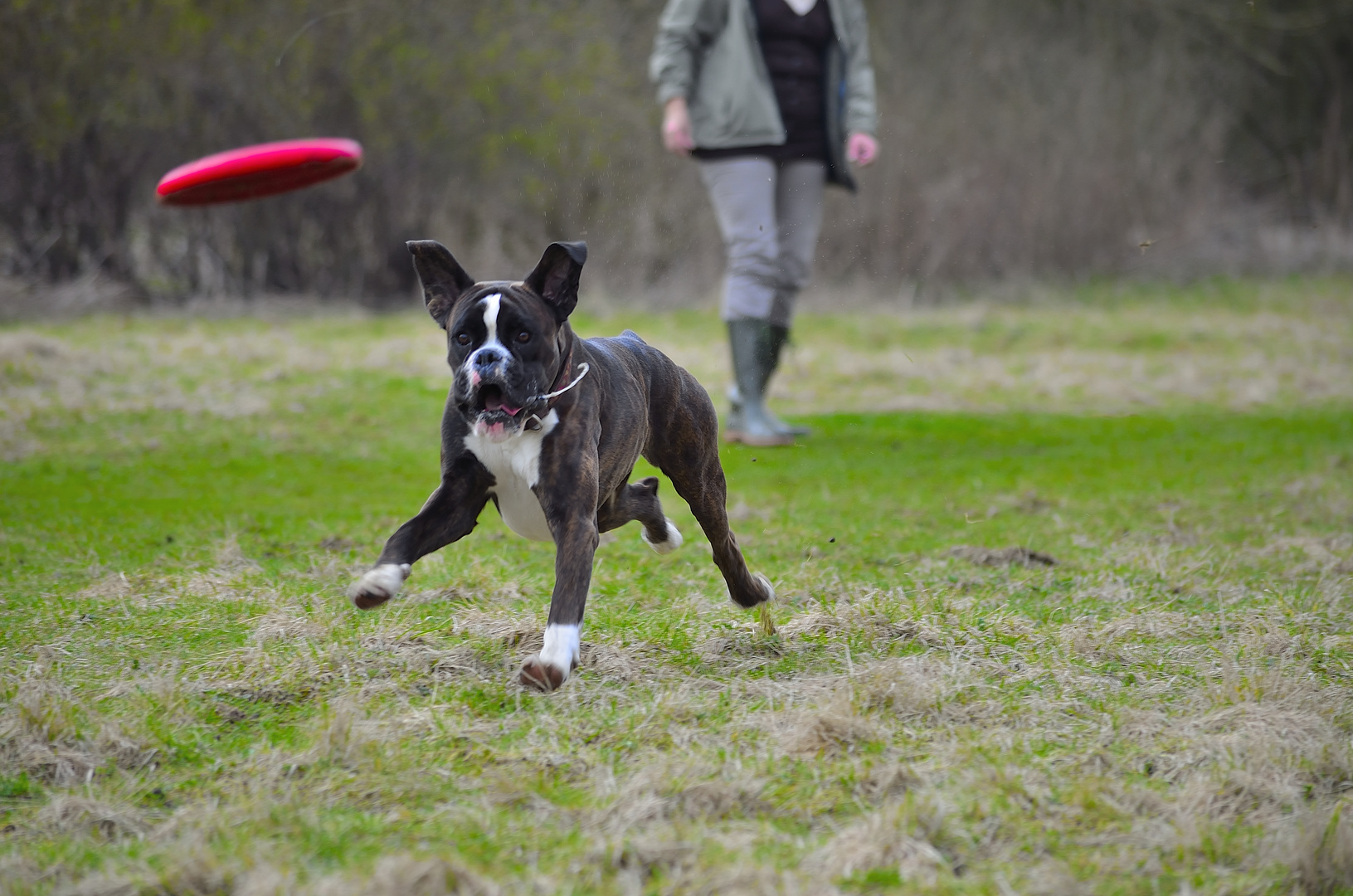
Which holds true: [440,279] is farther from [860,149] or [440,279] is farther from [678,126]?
[860,149]

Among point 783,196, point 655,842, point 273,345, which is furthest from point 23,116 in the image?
point 655,842

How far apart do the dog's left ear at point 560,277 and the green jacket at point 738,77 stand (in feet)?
12.8

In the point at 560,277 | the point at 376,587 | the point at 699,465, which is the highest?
the point at 560,277

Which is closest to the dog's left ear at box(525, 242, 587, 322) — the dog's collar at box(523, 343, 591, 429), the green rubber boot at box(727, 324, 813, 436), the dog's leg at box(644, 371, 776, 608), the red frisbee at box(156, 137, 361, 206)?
the dog's collar at box(523, 343, 591, 429)

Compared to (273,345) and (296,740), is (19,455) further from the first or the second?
(296,740)

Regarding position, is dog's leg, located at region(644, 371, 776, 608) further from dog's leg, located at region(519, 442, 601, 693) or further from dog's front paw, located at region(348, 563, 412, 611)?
dog's front paw, located at region(348, 563, 412, 611)

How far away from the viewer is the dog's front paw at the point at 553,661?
3.14m

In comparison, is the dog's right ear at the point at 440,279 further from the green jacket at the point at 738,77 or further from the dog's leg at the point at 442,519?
the green jacket at the point at 738,77

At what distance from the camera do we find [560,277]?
134 inches

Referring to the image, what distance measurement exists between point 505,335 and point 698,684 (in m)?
0.98

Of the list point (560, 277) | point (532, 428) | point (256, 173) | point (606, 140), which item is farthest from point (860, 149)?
point (606, 140)

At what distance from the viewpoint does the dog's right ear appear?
3.38 metres

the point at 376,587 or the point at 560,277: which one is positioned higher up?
the point at 560,277

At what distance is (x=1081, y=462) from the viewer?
7645mm
